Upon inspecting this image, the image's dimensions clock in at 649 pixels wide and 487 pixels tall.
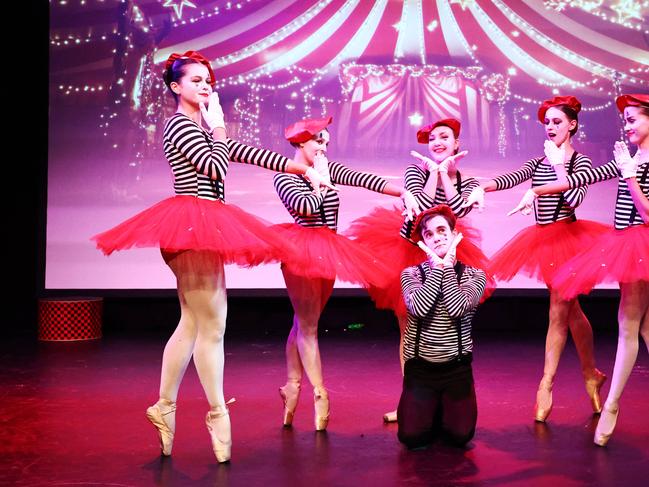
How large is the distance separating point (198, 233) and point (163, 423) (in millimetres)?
761

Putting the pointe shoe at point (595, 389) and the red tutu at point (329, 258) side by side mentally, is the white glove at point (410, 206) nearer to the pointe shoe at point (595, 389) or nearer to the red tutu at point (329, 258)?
the red tutu at point (329, 258)

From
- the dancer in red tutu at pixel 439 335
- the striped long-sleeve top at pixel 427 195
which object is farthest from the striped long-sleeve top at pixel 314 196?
the dancer in red tutu at pixel 439 335

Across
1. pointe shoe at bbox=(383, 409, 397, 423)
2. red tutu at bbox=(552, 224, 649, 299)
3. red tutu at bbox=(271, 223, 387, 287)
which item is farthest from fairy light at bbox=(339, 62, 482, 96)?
pointe shoe at bbox=(383, 409, 397, 423)

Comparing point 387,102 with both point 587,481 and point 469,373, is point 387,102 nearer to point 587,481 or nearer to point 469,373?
point 469,373

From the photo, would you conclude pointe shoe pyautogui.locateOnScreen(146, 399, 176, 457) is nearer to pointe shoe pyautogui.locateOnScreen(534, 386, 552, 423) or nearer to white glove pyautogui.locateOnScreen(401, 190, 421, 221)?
white glove pyautogui.locateOnScreen(401, 190, 421, 221)

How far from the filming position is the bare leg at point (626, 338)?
130 inches

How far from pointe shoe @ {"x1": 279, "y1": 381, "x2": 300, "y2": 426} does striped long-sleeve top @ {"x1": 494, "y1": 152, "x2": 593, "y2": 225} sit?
130 cm

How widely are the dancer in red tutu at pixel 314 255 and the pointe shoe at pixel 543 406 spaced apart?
0.92 metres

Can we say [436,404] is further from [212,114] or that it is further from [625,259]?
[212,114]

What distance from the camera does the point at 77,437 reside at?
11.2 ft

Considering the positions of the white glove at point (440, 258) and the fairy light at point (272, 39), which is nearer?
the white glove at point (440, 258)

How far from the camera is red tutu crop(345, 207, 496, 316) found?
3755 millimetres

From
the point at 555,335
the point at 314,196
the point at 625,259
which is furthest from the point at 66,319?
the point at 625,259

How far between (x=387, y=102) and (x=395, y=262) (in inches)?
111
